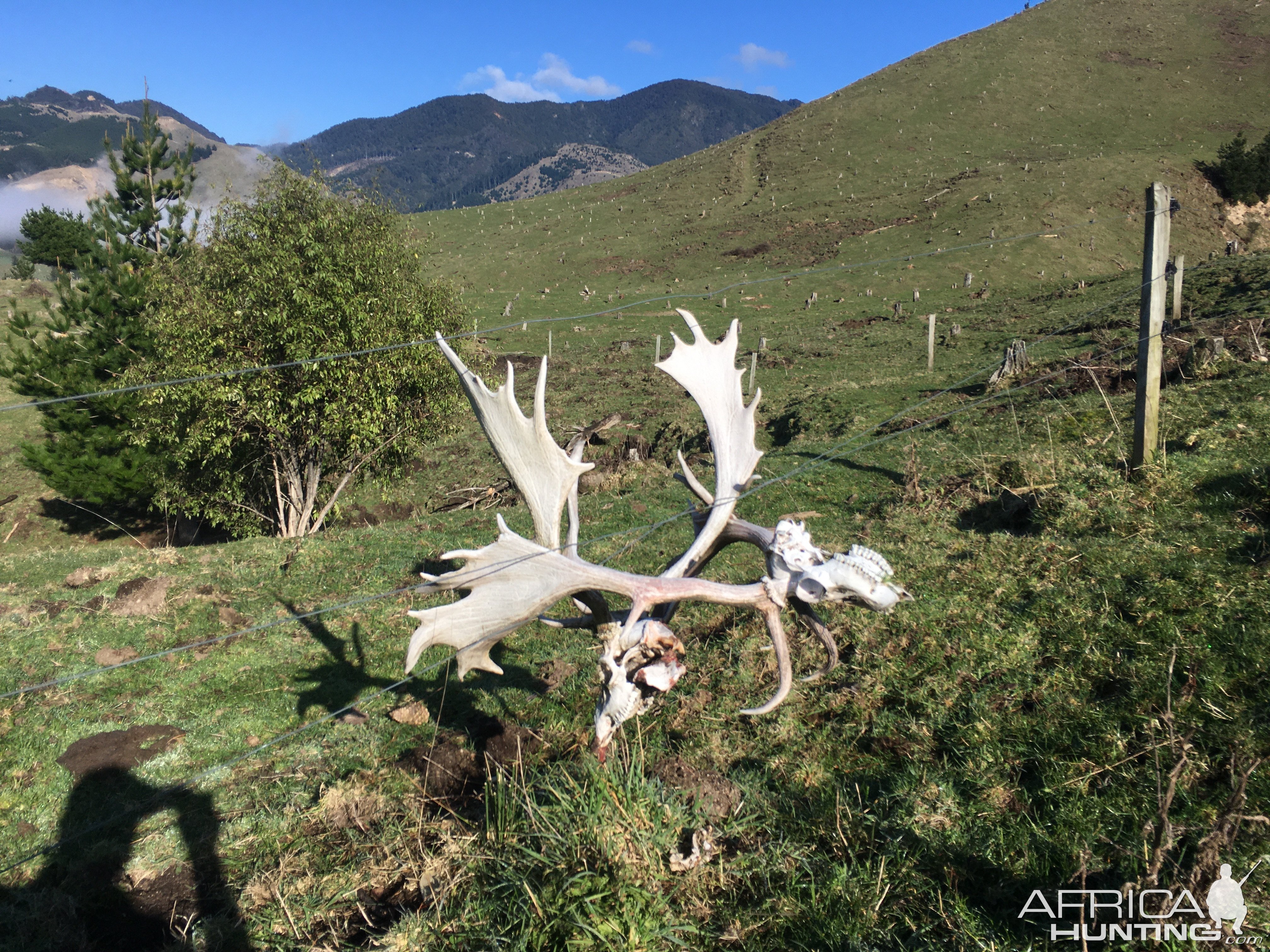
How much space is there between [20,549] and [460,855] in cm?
2169

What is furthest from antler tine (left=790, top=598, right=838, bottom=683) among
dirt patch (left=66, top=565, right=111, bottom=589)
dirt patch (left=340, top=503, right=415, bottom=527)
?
dirt patch (left=340, top=503, right=415, bottom=527)

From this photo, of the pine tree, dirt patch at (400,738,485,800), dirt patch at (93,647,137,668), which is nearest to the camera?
dirt patch at (400,738,485,800)

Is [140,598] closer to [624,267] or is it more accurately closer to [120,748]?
[120,748]

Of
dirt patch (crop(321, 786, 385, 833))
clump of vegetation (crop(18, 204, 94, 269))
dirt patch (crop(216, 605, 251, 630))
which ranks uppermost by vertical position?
clump of vegetation (crop(18, 204, 94, 269))

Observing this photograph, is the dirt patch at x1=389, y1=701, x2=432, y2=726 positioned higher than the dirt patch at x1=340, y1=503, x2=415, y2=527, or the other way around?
the dirt patch at x1=389, y1=701, x2=432, y2=726

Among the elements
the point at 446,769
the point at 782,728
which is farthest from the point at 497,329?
the point at 782,728

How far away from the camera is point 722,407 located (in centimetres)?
480

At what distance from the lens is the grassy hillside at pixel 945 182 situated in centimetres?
3953

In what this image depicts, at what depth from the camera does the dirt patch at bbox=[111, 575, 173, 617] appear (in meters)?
9.54

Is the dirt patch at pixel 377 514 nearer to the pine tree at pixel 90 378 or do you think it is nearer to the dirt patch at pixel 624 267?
the pine tree at pixel 90 378

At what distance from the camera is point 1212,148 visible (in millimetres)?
46844

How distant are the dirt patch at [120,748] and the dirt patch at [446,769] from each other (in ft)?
8.78

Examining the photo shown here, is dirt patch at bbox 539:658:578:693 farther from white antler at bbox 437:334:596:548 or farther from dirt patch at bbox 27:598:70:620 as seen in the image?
dirt patch at bbox 27:598:70:620

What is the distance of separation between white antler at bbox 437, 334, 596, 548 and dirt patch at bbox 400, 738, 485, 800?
2.39 meters
